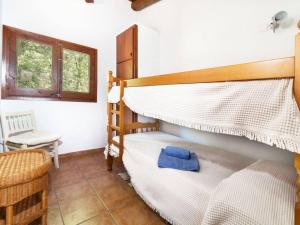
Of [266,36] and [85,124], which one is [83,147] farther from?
[266,36]

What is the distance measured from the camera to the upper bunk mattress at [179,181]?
868mm

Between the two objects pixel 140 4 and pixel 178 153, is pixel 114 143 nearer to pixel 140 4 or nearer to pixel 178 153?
pixel 178 153

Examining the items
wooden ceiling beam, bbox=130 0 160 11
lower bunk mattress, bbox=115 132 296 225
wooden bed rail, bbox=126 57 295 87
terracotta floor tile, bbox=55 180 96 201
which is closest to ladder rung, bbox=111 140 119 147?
lower bunk mattress, bbox=115 132 296 225

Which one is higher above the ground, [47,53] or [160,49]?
[160,49]

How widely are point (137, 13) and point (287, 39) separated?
2.59 metres

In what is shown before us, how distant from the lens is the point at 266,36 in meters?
1.39

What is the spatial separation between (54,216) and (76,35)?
237 centimetres

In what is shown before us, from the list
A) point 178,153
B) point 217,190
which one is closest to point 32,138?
point 178,153

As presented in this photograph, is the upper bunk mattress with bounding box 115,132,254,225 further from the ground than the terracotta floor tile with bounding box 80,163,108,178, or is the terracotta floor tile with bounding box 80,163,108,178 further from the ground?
the upper bunk mattress with bounding box 115,132,254,225

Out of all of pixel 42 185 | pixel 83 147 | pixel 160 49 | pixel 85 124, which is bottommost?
pixel 83 147

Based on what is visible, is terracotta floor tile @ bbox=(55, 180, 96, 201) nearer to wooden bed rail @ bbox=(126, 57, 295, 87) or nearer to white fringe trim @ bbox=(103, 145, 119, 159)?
white fringe trim @ bbox=(103, 145, 119, 159)

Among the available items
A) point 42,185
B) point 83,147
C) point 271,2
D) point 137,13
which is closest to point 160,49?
point 137,13

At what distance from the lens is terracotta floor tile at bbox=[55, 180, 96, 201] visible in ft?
4.81

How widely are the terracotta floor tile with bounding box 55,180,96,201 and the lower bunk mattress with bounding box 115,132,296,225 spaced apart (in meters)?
0.55
